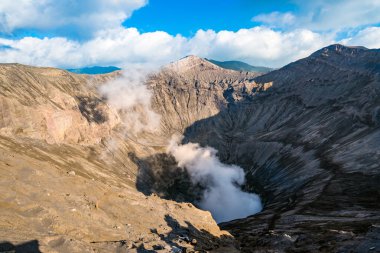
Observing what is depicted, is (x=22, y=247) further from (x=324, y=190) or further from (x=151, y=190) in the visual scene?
(x=151, y=190)

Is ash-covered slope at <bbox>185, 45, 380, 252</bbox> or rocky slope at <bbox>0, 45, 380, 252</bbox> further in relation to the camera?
ash-covered slope at <bbox>185, 45, 380, 252</bbox>

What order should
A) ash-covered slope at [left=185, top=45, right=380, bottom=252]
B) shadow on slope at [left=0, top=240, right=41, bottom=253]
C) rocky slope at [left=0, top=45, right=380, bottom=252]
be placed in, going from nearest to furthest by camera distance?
shadow on slope at [left=0, top=240, right=41, bottom=253], rocky slope at [left=0, top=45, right=380, bottom=252], ash-covered slope at [left=185, top=45, right=380, bottom=252]

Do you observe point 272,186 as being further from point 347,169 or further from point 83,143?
point 83,143

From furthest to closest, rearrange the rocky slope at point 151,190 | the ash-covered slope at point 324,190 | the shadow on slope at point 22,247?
the ash-covered slope at point 324,190, the rocky slope at point 151,190, the shadow on slope at point 22,247

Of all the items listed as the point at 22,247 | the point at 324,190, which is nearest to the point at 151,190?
the point at 324,190

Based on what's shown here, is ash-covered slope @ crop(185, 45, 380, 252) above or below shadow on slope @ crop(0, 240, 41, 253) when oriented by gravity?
below

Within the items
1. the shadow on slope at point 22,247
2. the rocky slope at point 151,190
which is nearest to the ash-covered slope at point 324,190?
the rocky slope at point 151,190

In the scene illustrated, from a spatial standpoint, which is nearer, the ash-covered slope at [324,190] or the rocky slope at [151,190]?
the rocky slope at [151,190]

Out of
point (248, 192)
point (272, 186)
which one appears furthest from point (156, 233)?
point (248, 192)

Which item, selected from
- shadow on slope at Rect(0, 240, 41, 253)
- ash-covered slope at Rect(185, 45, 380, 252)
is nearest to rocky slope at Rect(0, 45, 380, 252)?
ash-covered slope at Rect(185, 45, 380, 252)

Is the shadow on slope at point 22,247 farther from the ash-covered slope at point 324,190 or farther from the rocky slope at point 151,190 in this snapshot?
the ash-covered slope at point 324,190

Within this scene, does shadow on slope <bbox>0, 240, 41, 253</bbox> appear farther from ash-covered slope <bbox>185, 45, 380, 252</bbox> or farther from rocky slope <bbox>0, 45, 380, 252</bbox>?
ash-covered slope <bbox>185, 45, 380, 252</bbox>
